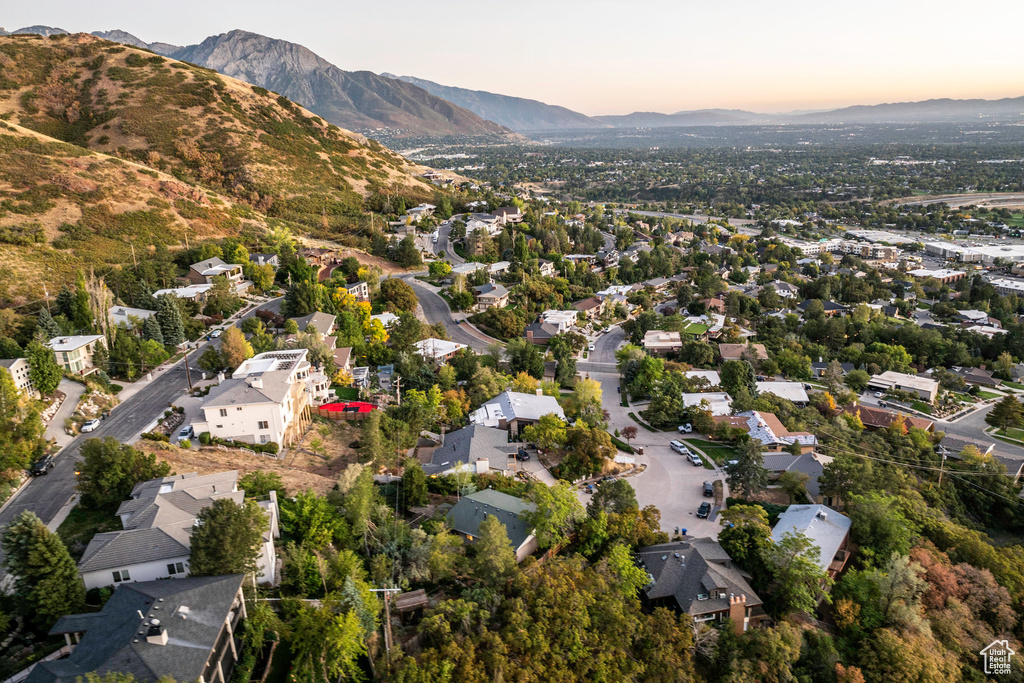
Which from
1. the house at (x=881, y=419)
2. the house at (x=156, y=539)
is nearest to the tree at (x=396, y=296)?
the house at (x=156, y=539)

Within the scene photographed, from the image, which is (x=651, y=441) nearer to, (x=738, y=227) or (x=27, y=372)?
(x=27, y=372)

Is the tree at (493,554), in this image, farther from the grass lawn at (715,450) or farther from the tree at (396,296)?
the tree at (396,296)

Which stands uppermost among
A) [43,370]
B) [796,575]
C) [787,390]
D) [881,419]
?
[43,370]

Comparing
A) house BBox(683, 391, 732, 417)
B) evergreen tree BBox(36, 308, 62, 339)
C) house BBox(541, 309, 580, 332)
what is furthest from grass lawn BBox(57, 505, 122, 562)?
house BBox(541, 309, 580, 332)

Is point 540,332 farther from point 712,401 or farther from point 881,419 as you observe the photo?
point 881,419

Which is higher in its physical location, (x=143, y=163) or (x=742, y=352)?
(x=143, y=163)

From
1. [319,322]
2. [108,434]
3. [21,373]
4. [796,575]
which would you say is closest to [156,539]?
[108,434]
